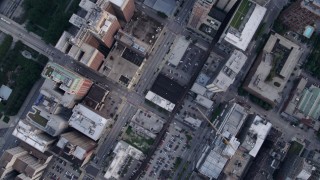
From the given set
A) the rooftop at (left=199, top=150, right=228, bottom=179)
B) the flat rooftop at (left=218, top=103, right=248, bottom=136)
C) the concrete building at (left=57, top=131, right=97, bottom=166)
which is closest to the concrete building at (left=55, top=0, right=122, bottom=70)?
the concrete building at (left=57, top=131, right=97, bottom=166)

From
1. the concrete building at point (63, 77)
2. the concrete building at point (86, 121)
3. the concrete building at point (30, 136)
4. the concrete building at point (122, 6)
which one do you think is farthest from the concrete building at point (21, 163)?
the concrete building at point (122, 6)

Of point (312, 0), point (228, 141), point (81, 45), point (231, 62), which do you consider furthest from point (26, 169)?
point (312, 0)

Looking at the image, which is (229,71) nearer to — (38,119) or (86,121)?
(86,121)

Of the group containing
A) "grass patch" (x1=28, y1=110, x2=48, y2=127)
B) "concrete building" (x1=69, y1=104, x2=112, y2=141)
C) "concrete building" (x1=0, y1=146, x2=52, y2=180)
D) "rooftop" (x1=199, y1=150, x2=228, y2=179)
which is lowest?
"concrete building" (x1=0, y1=146, x2=52, y2=180)

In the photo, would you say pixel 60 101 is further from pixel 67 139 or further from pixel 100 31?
pixel 100 31

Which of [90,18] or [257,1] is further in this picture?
[257,1]

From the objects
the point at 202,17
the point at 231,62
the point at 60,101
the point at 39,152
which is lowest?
the point at 39,152

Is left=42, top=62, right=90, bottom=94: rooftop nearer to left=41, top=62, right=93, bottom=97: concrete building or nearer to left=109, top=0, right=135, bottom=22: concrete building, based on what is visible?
left=41, top=62, right=93, bottom=97: concrete building
